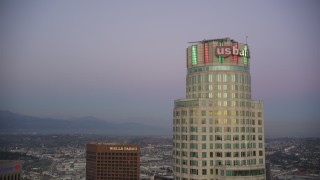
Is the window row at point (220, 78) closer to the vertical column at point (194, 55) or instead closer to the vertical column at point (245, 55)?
the vertical column at point (194, 55)

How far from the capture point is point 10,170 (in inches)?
4183

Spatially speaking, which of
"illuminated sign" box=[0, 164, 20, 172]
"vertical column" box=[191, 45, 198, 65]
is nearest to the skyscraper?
"vertical column" box=[191, 45, 198, 65]

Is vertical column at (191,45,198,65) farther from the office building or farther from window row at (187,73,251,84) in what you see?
the office building

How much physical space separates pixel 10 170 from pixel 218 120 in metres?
57.8

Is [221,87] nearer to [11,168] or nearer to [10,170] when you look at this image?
[11,168]

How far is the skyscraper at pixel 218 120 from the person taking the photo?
86188 millimetres

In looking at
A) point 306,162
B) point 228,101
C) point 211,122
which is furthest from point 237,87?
point 306,162

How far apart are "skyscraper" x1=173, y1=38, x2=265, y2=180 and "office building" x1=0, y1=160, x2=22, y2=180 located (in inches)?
1790

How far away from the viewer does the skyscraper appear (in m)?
86.2

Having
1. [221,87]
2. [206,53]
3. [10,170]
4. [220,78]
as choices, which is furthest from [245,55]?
[10,170]

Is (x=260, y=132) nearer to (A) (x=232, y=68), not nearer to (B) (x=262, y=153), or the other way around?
(B) (x=262, y=153)

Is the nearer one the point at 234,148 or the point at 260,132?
the point at 234,148

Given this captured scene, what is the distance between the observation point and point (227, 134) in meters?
87.3

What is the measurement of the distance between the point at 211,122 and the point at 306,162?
114256 mm
